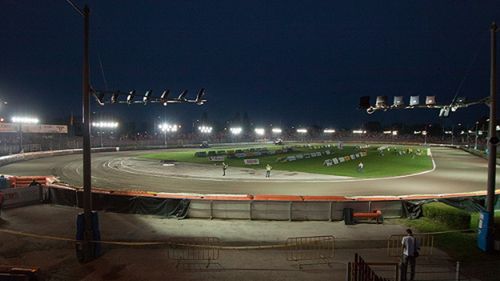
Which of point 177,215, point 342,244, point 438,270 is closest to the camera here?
point 438,270

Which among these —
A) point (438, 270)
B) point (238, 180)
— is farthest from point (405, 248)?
point (238, 180)

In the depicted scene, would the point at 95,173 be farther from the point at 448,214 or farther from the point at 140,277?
the point at 448,214

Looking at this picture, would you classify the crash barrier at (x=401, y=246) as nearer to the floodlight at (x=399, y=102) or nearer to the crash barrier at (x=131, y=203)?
the floodlight at (x=399, y=102)

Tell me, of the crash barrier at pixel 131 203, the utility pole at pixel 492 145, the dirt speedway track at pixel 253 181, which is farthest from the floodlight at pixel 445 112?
the crash barrier at pixel 131 203

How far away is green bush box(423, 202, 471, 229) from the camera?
58.3 ft

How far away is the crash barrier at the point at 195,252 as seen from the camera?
1303 centimetres

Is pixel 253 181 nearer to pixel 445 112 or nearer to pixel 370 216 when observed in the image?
pixel 370 216

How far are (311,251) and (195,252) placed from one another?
4651 mm

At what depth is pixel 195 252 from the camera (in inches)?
563

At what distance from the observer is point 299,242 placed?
15.6 m

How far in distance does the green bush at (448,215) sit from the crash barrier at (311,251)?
6.96m

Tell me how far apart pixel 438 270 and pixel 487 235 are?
336 cm

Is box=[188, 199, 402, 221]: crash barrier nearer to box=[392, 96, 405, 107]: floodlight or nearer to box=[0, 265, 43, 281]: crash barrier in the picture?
box=[392, 96, 405, 107]: floodlight

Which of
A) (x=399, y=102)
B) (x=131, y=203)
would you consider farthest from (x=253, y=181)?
(x=399, y=102)
